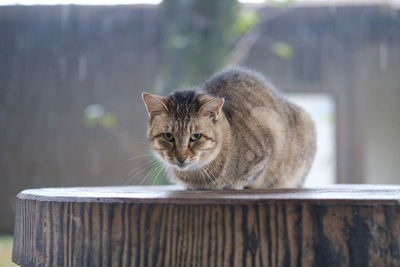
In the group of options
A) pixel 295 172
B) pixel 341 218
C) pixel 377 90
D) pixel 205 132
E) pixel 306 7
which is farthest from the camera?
pixel 377 90

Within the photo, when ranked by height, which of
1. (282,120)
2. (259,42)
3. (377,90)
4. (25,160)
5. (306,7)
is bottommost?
(25,160)

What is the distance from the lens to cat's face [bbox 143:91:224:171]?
7.69ft

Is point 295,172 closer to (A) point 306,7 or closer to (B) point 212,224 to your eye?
(B) point 212,224

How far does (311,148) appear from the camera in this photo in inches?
120

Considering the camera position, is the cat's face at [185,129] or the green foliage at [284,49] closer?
the cat's face at [185,129]

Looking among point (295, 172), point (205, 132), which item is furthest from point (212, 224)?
point (295, 172)

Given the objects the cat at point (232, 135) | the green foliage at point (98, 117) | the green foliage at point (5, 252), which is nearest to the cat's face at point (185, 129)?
the cat at point (232, 135)

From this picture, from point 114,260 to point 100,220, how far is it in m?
0.13

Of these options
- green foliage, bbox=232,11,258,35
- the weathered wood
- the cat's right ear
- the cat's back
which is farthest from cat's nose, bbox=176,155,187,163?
green foliage, bbox=232,11,258,35

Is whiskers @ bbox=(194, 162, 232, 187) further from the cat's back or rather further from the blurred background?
the blurred background

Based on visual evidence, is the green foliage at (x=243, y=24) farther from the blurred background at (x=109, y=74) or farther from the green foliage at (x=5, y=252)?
the green foliage at (x=5, y=252)

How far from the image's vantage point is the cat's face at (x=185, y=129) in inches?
92.3

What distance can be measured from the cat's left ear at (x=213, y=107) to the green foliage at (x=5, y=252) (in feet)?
16.2

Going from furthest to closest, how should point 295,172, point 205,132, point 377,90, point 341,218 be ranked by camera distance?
point 377,90
point 295,172
point 205,132
point 341,218
